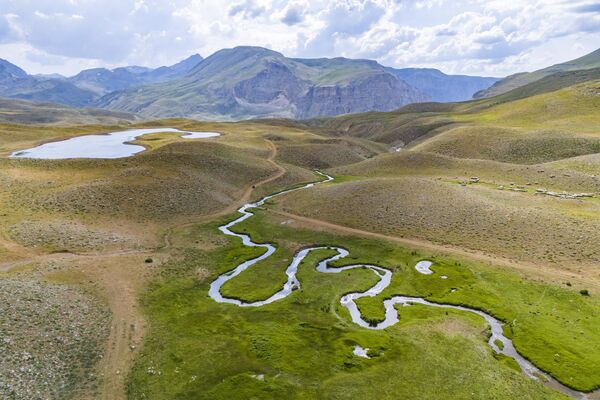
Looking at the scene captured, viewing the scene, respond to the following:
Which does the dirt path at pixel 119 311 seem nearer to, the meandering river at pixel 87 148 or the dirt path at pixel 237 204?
the dirt path at pixel 237 204

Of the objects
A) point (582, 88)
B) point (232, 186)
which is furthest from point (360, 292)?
point (582, 88)

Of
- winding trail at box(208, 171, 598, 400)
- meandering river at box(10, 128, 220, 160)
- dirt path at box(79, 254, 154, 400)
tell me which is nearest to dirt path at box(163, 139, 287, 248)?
winding trail at box(208, 171, 598, 400)

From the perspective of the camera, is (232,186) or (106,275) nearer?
(106,275)

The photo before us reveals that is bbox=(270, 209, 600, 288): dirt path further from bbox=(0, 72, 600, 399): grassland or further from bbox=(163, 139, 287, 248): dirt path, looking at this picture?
bbox=(163, 139, 287, 248): dirt path

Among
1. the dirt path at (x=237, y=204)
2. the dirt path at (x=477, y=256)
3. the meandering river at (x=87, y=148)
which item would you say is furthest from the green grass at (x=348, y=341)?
the meandering river at (x=87, y=148)

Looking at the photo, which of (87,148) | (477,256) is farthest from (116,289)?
(87,148)

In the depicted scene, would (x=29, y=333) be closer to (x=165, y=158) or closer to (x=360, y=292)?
(x=360, y=292)
